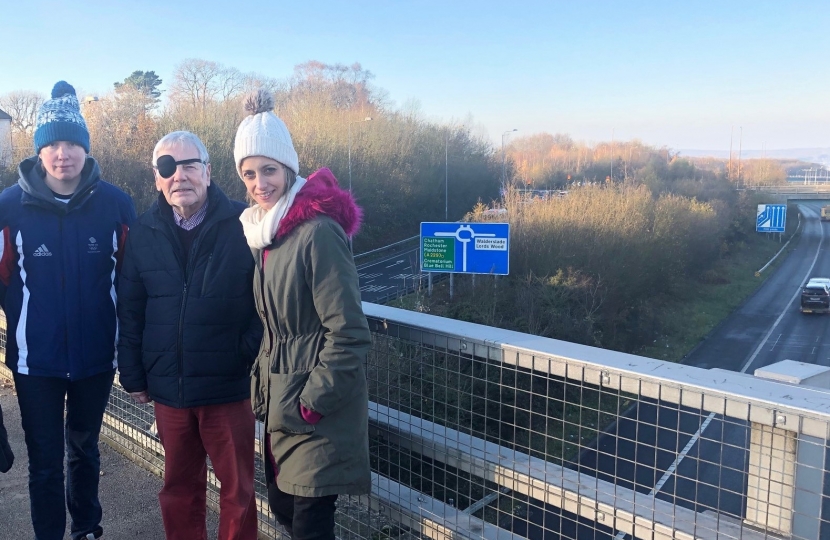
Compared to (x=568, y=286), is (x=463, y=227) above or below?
above

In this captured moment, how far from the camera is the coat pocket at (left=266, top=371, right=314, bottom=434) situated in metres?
2.13

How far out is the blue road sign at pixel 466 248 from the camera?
20.9 m

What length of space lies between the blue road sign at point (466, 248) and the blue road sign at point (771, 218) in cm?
3320

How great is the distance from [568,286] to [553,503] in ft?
63.3

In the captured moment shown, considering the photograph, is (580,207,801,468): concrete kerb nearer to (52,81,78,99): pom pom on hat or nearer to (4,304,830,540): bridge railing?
(4,304,830,540): bridge railing

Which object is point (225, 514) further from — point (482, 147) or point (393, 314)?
point (482, 147)

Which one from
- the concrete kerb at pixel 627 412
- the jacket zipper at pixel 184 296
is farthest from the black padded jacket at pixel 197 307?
the concrete kerb at pixel 627 412

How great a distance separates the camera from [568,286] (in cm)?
2102

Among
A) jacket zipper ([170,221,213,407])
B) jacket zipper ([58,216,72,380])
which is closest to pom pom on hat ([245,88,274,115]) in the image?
jacket zipper ([170,221,213,407])

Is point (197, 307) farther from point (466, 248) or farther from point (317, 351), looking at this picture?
point (466, 248)

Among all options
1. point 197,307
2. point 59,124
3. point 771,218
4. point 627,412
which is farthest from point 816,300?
point 59,124

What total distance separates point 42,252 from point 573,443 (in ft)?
7.67

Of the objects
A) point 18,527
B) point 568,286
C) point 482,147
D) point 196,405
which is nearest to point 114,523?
point 18,527

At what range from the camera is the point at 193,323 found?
104 inches
